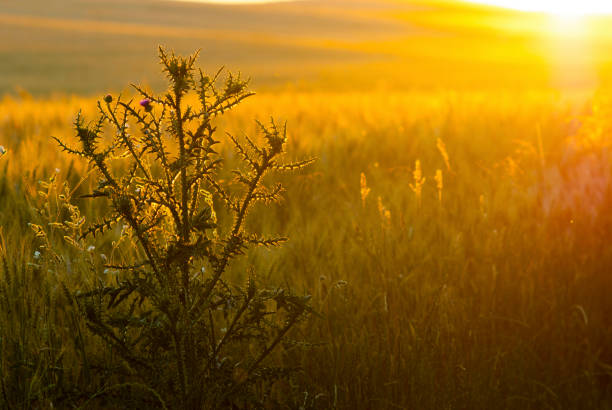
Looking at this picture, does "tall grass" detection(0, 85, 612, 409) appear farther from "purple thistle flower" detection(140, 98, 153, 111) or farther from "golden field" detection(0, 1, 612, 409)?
"purple thistle flower" detection(140, 98, 153, 111)

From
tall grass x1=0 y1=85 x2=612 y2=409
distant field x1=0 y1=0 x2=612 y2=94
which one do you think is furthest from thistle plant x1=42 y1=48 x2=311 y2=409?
distant field x1=0 y1=0 x2=612 y2=94

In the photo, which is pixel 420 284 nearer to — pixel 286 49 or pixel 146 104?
pixel 146 104

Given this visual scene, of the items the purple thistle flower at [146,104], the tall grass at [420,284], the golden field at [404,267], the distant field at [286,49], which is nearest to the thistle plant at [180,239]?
the purple thistle flower at [146,104]

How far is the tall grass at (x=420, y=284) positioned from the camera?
6.53ft

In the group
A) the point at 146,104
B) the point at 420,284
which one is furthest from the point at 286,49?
the point at 146,104

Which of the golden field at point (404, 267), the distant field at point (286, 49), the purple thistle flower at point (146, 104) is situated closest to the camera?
the purple thistle flower at point (146, 104)

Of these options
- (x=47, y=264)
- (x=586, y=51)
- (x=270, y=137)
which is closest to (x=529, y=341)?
(x=270, y=137)

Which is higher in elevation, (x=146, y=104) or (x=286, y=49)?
(x=146, y=104)

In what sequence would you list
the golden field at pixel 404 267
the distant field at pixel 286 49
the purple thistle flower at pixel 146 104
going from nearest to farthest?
the purple thistle flower at pixel 146 104 → the golden field at pixel 404 267 → the distant field at pixel 286 49

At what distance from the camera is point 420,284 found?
2447 mm

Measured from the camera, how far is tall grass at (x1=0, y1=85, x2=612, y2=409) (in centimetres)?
199

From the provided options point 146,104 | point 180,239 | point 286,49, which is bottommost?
point 286,49

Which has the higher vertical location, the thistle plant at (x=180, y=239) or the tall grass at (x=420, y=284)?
the thistle plant at (x=180, y=239)

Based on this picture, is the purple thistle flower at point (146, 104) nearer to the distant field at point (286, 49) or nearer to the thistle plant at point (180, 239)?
the thistle plant at point (180, 239)
